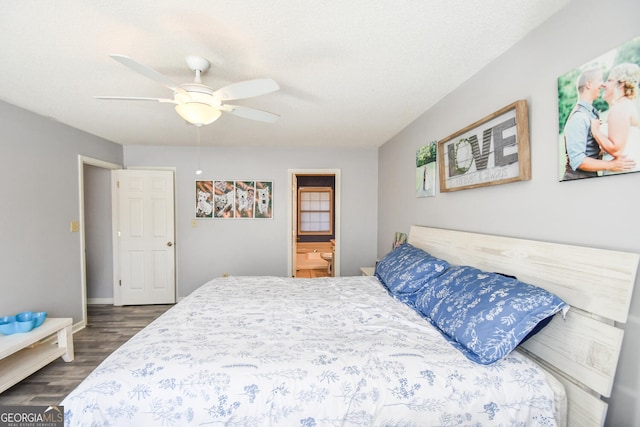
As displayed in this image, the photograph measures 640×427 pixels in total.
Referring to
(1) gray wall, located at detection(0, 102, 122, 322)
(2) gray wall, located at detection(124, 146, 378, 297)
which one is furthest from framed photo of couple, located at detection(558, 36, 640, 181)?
(1) gray wall, located at detection(0, 102, 122, 322)

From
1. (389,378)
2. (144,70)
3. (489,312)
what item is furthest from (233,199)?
(489,312)

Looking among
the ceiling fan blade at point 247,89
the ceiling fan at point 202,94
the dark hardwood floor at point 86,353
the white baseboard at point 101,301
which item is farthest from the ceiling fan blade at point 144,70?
the white baseboard at point 101,301

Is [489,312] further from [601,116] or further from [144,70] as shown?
[144,70]

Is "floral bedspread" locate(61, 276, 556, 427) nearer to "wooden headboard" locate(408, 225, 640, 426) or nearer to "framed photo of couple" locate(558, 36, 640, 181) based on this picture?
"wooden headboard" locate(408, 225, 640, 426)

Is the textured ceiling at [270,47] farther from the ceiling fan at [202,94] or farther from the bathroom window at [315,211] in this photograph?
the bathroom window at [315,211]

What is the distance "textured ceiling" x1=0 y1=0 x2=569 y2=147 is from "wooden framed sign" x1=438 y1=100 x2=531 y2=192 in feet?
1.35

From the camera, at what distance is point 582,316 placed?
109 cm

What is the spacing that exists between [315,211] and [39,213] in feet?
17.9

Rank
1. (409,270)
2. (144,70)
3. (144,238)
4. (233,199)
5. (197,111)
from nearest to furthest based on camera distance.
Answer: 1. (144,70)
2. (197,111)
3. (409,270)
4. (144,238)
5. (233,199)

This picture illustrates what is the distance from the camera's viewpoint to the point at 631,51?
0.97m

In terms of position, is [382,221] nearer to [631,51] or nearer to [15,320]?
[631,51]

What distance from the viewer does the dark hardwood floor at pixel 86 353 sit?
1.95 metres

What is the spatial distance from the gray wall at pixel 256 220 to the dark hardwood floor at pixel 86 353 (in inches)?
28.7

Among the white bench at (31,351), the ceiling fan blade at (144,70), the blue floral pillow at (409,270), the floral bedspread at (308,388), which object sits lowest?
the white bench at (31,351)
